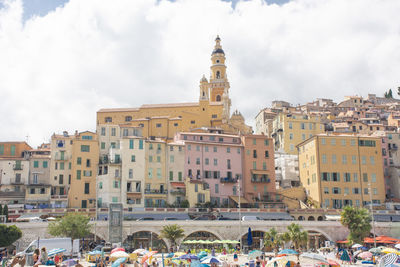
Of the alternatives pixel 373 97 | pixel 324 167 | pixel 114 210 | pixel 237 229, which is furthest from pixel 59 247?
pixel 373 97

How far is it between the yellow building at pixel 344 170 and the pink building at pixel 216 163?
12.1m

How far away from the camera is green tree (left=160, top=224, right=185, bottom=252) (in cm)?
6112

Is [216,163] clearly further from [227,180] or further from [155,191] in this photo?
[155,191]

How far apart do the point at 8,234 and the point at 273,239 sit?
3079 cm

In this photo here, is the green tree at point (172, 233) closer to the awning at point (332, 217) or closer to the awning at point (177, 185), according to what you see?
the awning at point (177, 185)

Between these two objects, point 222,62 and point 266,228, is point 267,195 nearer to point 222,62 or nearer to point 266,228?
point 266,228

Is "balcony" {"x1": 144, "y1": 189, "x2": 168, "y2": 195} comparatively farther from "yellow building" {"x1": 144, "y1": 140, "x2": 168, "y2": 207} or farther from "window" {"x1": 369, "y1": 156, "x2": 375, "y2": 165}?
"window" {"x1": 369, "y1": 156, "x2": 375, "y2": 165}

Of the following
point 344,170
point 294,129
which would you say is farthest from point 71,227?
point 294,129

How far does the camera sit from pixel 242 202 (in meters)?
78.7

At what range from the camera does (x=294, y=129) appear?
3942 inches

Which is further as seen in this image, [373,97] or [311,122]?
[373,97]

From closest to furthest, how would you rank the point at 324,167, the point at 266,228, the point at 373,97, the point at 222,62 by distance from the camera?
the point at 266,228
the point at 324,167
the point at 222,62
the point at 373,97

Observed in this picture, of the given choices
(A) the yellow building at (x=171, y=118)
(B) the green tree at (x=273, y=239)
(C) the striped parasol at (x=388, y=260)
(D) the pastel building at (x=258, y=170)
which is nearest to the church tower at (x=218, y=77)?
(A) the yellow building at (x=171, y=118)

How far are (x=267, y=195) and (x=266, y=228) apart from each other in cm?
1542
